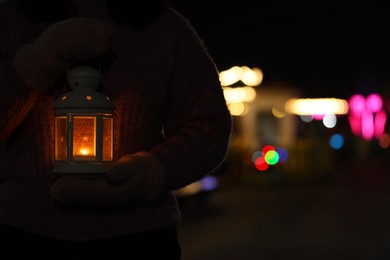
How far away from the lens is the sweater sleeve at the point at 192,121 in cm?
219

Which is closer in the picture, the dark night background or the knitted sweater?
the knitted sweater

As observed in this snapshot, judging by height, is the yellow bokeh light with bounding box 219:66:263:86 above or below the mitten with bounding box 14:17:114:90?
above

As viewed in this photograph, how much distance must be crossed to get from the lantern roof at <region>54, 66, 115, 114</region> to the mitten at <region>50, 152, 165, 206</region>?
0.14 m

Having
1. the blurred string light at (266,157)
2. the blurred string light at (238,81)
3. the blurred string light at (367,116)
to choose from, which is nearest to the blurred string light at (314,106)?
the blurred string light at (238,81)

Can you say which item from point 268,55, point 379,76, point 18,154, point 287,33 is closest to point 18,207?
point 18,154

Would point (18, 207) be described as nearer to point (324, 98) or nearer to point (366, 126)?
point (324, 98)

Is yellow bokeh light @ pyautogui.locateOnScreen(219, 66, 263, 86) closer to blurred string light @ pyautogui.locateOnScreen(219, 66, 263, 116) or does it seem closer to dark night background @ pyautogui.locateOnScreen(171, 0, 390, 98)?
blurred string light @ pyautogui.locateOnScreen(219, 66, 263, 116)

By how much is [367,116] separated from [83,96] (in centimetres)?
4731

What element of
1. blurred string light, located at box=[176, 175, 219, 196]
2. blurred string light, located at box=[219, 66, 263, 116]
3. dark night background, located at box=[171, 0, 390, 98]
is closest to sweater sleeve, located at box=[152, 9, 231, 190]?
blurred string light, located at box=[176, 175, 219, 196]

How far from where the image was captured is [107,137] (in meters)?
2.21

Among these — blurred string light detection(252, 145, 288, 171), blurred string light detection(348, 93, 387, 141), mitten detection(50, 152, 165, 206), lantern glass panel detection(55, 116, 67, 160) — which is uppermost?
blurred string light detection(348, 93, 387, 141)

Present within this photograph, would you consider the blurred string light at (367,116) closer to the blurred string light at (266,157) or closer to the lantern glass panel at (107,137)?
the blurred string light at (266,157)

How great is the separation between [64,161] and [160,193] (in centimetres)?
26

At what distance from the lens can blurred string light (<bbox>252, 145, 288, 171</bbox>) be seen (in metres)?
22.2
